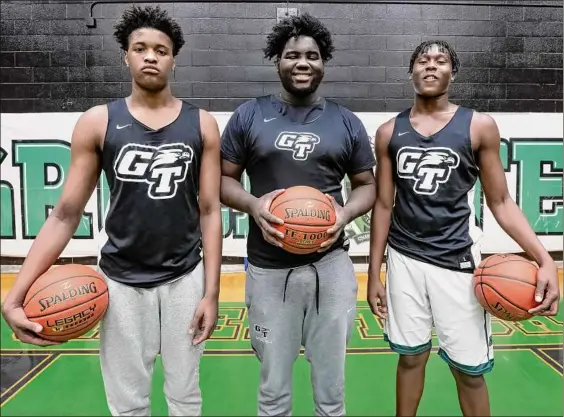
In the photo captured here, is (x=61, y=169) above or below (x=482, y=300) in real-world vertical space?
above

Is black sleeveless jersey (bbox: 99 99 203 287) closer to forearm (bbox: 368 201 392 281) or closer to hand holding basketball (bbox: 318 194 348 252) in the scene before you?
hand holding basketball (bbox: 318 194 348 252)

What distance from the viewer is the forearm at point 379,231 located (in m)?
1.99

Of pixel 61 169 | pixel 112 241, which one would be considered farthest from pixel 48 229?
pixel 61 169

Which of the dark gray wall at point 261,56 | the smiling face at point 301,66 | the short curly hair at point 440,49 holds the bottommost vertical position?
the smiling face at point 301,66

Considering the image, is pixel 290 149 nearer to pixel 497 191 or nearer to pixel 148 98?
pixel 148 98

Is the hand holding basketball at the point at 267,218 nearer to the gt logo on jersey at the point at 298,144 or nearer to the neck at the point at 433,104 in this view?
the gt logo on jersey at the point at 298,144

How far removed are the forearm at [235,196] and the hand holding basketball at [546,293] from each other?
45.3 inches

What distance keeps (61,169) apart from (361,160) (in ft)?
12.4

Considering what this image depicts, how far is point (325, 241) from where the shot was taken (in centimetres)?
160

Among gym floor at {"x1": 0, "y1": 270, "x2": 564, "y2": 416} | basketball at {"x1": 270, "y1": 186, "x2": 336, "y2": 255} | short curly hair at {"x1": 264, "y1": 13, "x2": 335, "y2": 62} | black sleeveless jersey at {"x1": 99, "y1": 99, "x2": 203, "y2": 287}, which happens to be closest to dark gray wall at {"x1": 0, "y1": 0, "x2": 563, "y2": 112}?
gym floor at {"x1": 0, "y1": 270, "x2": 564, "y2": 416}

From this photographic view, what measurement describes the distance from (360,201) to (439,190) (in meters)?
0.35

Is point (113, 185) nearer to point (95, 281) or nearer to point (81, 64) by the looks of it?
point (95, 281)

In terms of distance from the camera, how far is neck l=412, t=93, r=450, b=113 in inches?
77.1

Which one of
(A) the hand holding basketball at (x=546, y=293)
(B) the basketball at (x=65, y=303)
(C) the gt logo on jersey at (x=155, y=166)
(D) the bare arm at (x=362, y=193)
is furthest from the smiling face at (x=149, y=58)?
(A) the hand holding basketball at (x=546, y=293)
